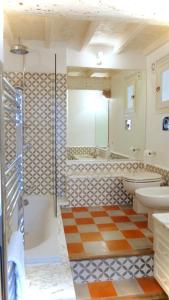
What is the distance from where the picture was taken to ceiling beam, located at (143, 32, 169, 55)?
3193 mm

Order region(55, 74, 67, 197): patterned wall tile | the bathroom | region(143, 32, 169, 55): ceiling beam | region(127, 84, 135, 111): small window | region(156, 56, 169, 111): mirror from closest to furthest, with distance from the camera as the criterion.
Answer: the bathroom, region(143, 32, 169, 55): ceiling beam, region(156, 56, 169, 111): mirror, region(55, 74, 67, 197): patterned wall tile, region(127, 84, 135, 111): small window

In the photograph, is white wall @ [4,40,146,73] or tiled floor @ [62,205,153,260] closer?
tiled floor @ [62,205,153,260]

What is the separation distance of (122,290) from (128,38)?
2647mm

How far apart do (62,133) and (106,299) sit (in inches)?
83.8

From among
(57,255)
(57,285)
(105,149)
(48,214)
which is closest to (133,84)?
(105,149)

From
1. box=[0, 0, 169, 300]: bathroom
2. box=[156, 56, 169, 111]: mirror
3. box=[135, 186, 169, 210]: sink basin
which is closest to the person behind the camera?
box=[0, 0, 169, 300]: bathroom

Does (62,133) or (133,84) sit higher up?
(133,84)

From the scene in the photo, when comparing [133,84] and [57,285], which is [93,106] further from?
[57,285]

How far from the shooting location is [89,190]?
3.73 meters

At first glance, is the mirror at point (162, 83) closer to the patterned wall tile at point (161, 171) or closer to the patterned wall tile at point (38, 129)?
the patterned wall tile at point (161, 171)

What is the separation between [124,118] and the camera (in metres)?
4.17

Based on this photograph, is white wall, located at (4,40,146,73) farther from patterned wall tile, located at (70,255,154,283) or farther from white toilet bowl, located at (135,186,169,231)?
patterned wall tile, located at (70,255,154,283)

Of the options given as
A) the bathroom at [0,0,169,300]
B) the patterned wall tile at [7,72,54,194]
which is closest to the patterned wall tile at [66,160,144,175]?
the bathroom at [0,0,169,300]

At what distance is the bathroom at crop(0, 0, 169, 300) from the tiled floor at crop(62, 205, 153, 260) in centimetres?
1
